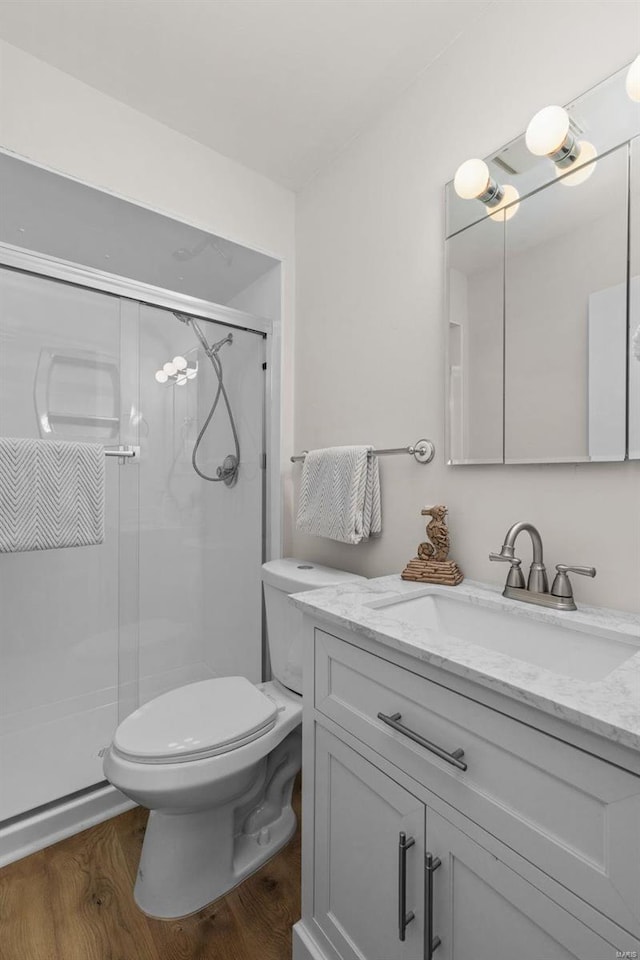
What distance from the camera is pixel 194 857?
1259mm

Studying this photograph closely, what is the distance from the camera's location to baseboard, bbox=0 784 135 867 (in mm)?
1425

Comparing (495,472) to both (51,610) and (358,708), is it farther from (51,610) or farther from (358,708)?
(51,610)

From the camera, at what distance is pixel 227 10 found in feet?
4.33

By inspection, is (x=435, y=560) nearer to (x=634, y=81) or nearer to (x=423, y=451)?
(x=423, y=451)

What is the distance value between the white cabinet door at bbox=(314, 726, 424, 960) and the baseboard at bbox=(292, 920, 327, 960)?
Result: 0.05m

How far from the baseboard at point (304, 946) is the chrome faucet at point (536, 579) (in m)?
0.87

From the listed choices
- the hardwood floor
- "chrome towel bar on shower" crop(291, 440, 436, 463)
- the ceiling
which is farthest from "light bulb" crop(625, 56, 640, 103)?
the hardwood floor

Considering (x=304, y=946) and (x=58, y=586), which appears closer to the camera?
(x=304, y=946)

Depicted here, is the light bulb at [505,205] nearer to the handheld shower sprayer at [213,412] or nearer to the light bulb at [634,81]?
the light bulb at [634,81]

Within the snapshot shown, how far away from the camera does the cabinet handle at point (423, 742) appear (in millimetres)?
711

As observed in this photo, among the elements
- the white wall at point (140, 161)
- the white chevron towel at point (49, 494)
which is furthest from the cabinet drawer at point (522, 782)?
the white wall at point (140, 161)

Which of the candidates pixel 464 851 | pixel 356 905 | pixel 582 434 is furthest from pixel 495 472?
pixel 356 905

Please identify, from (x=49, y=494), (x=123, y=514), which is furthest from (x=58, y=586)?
(x=49, y=494)

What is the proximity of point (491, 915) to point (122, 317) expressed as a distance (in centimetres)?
184
